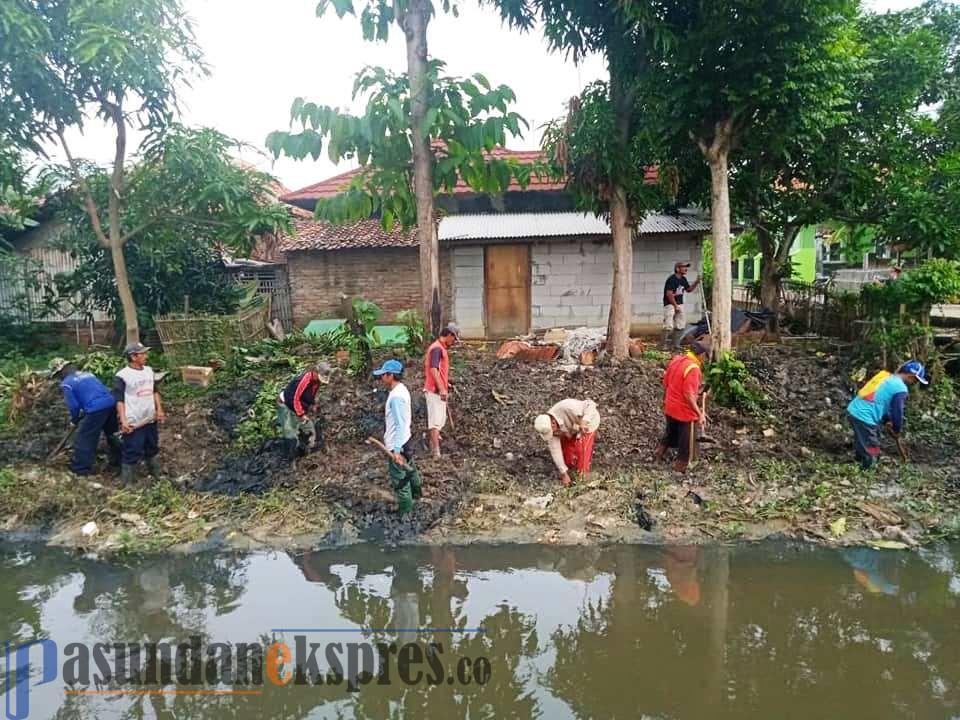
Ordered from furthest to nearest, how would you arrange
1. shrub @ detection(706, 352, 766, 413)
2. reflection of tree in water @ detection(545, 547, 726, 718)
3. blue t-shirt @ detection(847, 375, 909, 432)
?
shrub @ detection(706, 352, 766, 413), blue t-shirt @ detection(847, 375, 909, 432), reflection of tree in water @ detection(545, 547, 726, 718)

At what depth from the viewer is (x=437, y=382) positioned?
7156 mm

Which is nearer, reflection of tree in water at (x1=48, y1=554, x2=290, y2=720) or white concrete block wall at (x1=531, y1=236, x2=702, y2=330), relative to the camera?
reflection of tree in water at (x1=48, y1=554, x2=290, y2=720)

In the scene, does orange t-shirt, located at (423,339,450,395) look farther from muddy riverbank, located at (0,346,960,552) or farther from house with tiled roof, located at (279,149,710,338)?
house with tiled roof, located at (279,149,710,338)

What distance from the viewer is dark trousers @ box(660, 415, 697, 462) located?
22.6 feet

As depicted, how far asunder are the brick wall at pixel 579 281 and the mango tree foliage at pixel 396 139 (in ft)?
17.3

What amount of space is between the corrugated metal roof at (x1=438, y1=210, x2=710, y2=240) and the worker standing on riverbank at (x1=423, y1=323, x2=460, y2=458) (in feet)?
19.9

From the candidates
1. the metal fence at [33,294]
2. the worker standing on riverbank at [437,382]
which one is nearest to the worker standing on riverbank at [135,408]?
the worker standing on riverbank at [437,382]

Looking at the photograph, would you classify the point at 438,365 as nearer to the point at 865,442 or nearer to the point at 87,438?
the point at 87,438

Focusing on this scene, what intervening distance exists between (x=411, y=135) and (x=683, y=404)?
4720mm

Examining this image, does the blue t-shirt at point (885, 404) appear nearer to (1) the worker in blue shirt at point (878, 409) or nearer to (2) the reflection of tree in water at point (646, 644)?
(1) the worker in blue shirt at point (878, 409)

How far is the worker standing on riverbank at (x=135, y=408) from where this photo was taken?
272 inches

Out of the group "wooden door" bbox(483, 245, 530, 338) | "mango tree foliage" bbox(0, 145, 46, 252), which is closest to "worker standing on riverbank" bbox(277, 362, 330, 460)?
"mango tree foliage" bbox(0, 145, 46, 252)

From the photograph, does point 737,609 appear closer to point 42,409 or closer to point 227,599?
point 227,599

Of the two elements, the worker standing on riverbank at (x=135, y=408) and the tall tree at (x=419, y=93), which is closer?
the worker standing on riverbank at (x=135, y=408)
